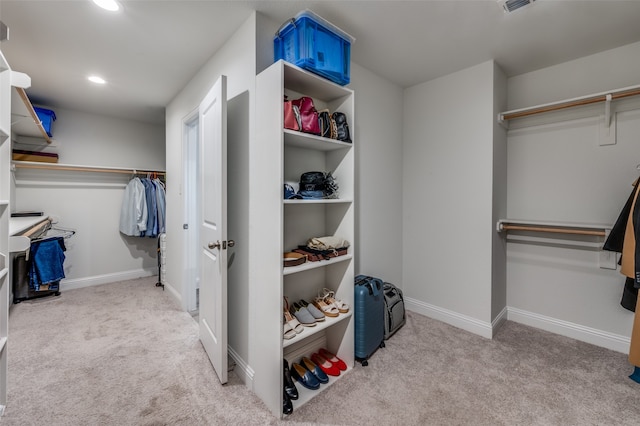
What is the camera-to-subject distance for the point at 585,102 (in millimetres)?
2201

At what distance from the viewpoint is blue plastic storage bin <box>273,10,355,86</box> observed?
1.60 m

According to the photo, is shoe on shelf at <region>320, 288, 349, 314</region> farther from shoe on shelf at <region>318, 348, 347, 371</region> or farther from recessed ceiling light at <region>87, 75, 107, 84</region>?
recessed ceiling light at <region>87, 75, 107, 84</region>

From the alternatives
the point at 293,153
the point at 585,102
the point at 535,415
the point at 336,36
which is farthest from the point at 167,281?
the point at 585,102

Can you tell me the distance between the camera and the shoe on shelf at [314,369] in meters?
1.82

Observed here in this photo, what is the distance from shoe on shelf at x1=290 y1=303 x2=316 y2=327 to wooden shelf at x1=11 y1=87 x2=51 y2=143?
7.77 ft

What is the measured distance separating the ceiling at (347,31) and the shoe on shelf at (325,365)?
7.76 ft

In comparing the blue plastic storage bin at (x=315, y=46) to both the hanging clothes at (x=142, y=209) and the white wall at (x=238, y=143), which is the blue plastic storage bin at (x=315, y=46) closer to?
the white wall at (x=238, y=143)

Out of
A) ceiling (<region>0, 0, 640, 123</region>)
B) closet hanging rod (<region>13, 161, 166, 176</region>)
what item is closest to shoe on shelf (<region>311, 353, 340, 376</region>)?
ceiling (<region>0, 0, 640, 123</region>)

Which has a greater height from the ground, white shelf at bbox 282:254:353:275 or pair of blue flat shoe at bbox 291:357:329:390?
white shelf at bbox 282:254:353:275

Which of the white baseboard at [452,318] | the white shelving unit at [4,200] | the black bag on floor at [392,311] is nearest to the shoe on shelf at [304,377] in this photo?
the black bag on floor at [392,311]

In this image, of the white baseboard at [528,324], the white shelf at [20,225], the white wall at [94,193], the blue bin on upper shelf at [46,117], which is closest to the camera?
the white shelf at [20,225]

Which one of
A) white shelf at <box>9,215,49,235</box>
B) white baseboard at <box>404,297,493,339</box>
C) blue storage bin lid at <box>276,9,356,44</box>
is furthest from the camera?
white baseboard at <box>404,297,493,339</box>

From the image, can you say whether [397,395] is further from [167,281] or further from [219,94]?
[167,281]

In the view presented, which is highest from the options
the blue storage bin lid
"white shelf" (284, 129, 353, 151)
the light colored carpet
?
the blue storage bin lid
